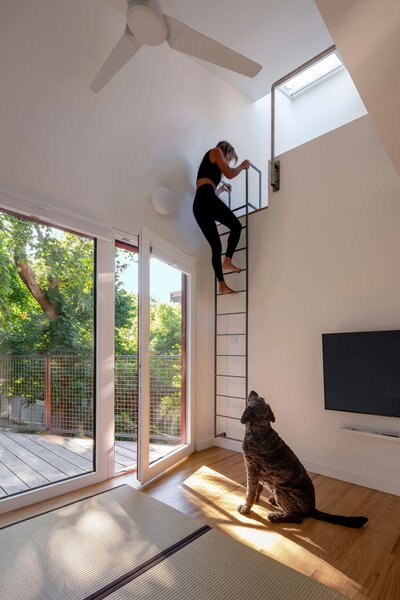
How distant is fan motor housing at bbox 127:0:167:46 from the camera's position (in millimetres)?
1646

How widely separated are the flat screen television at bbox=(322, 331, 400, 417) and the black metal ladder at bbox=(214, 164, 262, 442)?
0.95 meters

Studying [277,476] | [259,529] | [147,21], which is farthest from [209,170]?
[259,529]

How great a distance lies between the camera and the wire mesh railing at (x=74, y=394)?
7.71 feet

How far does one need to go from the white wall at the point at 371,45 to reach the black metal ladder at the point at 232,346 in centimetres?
202

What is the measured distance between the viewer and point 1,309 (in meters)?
2.30

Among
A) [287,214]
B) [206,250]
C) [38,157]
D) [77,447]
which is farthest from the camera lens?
[206,250]

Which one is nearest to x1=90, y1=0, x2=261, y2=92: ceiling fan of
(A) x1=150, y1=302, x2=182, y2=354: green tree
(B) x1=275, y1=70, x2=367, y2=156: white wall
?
(A) x1=150, y1=302, x2=182, y2=354: green tree

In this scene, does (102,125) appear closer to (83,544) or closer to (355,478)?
(83,544)

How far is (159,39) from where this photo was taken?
1.85m

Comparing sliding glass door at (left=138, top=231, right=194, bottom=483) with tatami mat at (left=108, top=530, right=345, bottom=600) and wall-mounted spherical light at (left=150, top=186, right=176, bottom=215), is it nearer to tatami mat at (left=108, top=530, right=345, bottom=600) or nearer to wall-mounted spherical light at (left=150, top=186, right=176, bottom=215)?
wall-mounted spherical light at (left=150, top=186, right=176, bottom=215)

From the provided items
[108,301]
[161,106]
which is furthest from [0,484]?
[161,106]

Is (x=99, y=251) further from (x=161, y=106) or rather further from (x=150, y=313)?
(x=161, y=106)

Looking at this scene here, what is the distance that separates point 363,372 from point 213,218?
198cm

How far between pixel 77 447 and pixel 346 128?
140 inches
